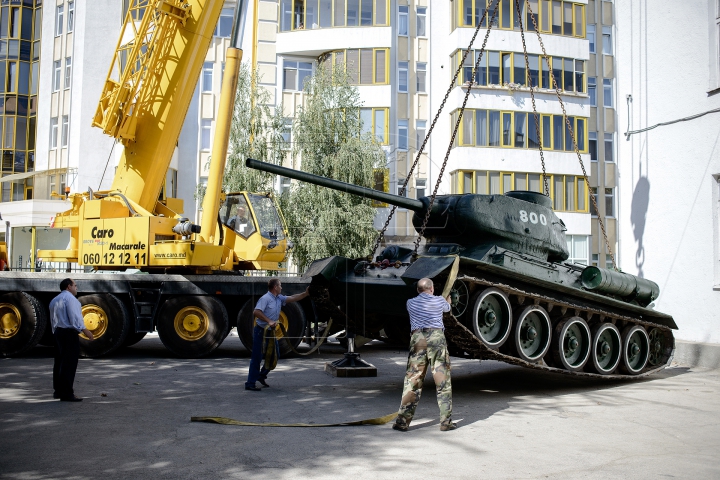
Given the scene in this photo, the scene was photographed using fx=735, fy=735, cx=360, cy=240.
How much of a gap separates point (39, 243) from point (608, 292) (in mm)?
27085

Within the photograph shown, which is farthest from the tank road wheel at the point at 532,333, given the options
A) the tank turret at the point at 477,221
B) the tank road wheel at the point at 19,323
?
the tank road wheel at the point at 19,323

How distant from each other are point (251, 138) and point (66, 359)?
17672mm

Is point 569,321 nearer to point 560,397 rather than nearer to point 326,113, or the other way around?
point 560,397

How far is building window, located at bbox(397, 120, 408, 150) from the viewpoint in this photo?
1198 inches

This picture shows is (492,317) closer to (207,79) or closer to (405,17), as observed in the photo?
(405,17)

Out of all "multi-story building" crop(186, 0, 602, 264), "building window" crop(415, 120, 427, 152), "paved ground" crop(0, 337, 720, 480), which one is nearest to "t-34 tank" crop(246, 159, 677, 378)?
"paved ground" crop(0, 337, 720, 480)

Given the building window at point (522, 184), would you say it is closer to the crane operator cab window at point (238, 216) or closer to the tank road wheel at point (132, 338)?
the crane operator cab window at point (238, 216)

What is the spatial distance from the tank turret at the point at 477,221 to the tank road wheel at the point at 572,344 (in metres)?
1.28

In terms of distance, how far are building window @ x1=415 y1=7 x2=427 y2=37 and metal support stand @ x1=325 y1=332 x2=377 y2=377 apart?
72.5 feet

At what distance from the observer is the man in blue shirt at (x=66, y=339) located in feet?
30.3

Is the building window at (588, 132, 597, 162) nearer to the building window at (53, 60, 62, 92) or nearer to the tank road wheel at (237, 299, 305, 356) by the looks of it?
the building window at (53, 60, 62, 92)

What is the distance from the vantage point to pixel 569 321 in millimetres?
11016

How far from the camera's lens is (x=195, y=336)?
14.1m

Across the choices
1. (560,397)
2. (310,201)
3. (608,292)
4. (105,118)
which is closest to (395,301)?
(560,397)
